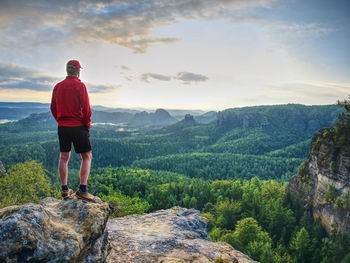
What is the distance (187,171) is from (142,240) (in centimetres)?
11314

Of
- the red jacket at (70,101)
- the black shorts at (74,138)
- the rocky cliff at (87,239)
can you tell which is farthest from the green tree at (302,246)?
the red jacket at (70,101)

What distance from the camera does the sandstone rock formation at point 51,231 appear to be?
622cm

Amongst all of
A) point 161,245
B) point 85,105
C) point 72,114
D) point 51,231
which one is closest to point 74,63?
point 85,105

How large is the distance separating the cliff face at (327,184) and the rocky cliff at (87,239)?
29134 millimetres

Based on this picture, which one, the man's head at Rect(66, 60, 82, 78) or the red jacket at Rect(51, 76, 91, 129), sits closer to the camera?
the red jacket at Rect(51, 76, 91, 129)

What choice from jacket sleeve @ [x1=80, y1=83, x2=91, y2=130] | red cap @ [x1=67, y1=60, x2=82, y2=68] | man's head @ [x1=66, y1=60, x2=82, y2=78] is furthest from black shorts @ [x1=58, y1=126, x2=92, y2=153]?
red cap @ [x1=67, y1=60, x2=82, y2=68]

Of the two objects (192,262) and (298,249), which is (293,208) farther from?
(192,262)

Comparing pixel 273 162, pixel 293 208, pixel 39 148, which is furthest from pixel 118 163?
pixel 293 208

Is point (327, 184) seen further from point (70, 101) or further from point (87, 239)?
point (70, 101)

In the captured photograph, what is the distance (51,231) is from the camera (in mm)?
7367

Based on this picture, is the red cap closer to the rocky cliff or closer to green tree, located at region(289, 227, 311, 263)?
the rocky cliff

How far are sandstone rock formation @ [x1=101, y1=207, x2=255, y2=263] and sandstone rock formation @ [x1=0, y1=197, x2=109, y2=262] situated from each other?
49.3 inches

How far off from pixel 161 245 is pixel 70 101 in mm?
8282

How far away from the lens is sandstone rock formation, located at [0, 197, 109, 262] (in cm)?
622
